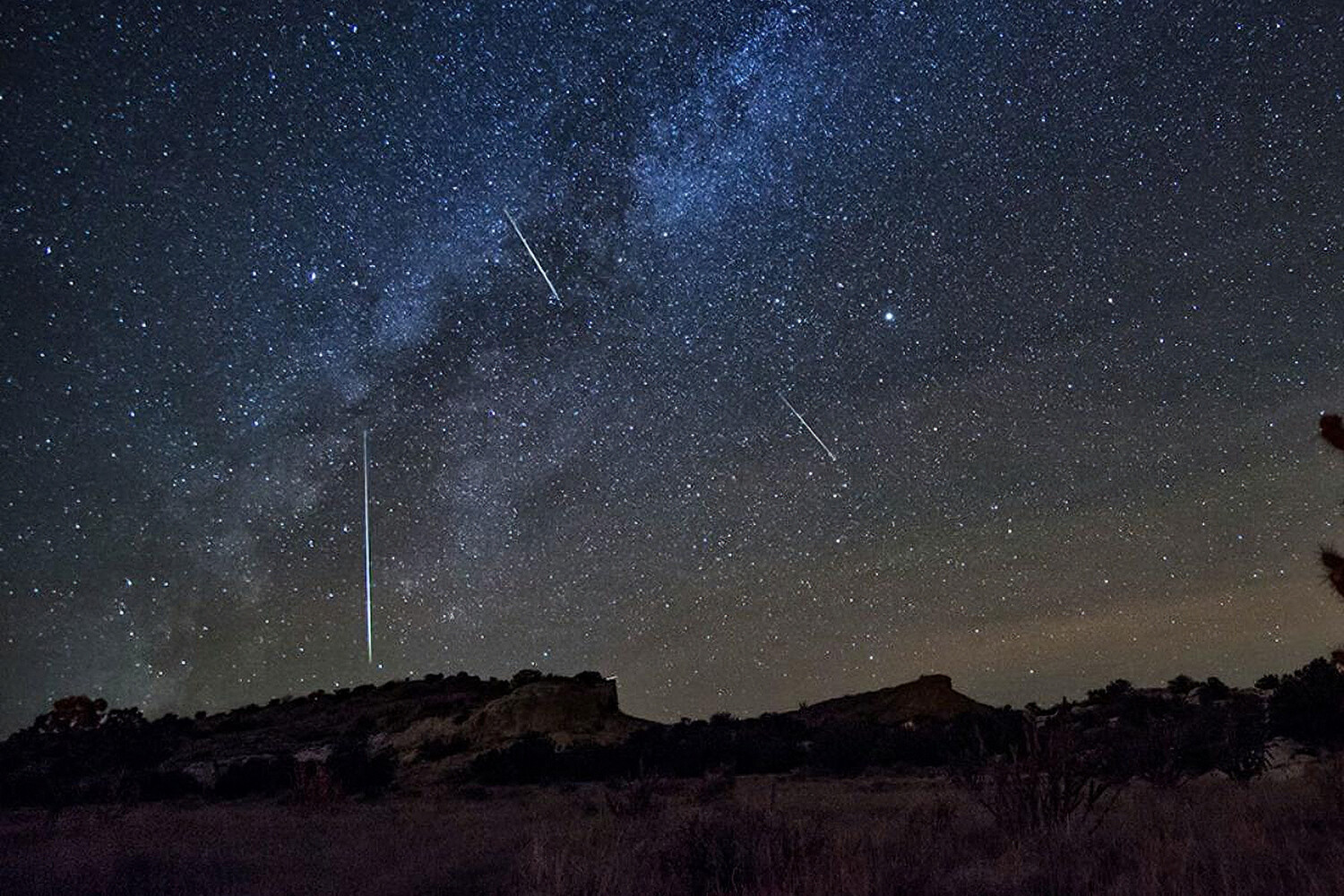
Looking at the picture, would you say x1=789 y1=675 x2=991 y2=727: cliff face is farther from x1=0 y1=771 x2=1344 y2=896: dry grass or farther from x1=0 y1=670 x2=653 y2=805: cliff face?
x1=0 y1=771 x2=1344 y2=896: dry grass

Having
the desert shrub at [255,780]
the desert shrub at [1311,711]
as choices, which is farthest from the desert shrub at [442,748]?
the desert shrub at [1311,711]

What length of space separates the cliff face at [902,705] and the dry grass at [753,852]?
870 inches

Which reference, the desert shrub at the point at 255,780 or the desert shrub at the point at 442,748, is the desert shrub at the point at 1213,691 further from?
the desert shrub at the point at 255,780

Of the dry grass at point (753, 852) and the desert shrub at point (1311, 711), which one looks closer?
the dry grass at point (753, 852)

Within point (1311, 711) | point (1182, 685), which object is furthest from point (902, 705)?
point (1311, 711)

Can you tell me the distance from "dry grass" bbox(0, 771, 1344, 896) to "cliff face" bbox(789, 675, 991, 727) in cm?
2210

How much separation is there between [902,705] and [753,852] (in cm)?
3387

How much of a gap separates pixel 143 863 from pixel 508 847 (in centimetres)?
415

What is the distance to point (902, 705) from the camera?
39.8m

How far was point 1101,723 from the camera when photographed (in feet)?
94.0

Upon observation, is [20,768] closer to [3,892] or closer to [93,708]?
[93,708]

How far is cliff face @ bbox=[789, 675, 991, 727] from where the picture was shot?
37625 millimetres

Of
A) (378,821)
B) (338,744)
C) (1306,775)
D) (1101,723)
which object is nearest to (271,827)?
(378,821)

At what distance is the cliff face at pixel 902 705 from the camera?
1481 inches
